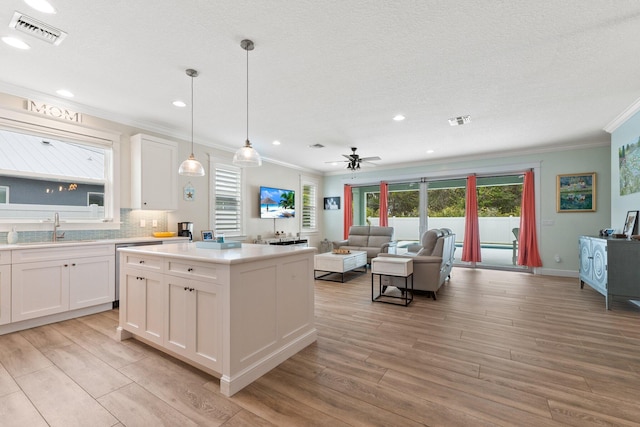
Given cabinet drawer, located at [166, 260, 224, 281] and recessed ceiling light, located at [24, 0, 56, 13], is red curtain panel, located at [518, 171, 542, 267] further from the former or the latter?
recessed ceiling light, located at [24, 0, 56, 13]

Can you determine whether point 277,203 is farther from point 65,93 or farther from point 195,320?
point 195,320

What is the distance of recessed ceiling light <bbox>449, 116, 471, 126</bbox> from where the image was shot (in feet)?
14.1

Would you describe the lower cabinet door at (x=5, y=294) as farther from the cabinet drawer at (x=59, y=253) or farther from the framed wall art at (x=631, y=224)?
the framed wall art at (x=631, y=224)

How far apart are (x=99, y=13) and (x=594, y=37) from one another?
13.1 feet

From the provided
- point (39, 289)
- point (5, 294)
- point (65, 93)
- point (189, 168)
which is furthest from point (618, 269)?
point (65, 93)

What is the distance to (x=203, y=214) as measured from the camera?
5488 millimetres

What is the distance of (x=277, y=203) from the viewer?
23.5 ft

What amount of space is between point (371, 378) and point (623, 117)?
17.3 feet

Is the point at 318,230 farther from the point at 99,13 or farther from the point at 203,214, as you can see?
the point at 99,13

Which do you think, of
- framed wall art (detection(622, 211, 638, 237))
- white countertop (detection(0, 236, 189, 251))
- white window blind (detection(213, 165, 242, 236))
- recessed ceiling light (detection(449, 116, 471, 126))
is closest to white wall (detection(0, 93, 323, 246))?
white window blind (detection(213, 165, 242, 236))

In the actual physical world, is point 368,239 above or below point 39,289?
above

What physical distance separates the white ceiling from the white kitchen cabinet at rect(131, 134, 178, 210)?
0.37 m

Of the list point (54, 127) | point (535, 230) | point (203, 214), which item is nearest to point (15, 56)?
point (54, 127)

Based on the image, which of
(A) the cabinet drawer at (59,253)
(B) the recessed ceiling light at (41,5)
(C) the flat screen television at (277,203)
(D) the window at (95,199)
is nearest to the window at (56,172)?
(D) the window at (95,199)
